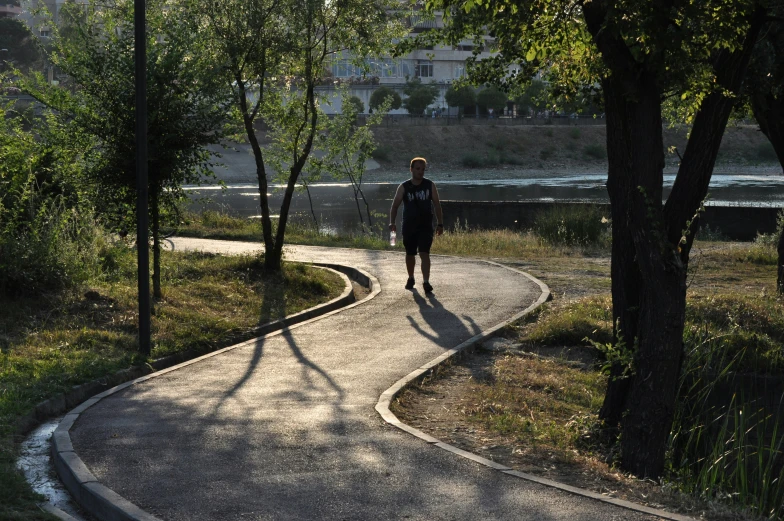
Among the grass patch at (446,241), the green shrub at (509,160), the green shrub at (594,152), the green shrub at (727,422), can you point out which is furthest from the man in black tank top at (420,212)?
the green shrub at (594,152)

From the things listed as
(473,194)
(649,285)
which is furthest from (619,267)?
(473,194)

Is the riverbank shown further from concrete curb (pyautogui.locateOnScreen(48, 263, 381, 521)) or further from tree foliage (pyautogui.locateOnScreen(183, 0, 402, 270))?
concrete curb (pyautogui.locateOnScreen(48, 263, 381, 521))

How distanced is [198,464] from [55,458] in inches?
40.3

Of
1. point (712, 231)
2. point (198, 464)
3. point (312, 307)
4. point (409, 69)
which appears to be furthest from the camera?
point (409, 69)

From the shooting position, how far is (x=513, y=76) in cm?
909

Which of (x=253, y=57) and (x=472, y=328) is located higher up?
(x=253, y=57)

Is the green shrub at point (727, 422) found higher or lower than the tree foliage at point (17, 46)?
lower

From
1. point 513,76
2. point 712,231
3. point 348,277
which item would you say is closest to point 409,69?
point 712,231

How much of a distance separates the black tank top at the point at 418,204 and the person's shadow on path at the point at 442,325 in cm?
110

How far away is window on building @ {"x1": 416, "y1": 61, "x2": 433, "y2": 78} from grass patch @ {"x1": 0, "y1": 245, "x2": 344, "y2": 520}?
97268mm

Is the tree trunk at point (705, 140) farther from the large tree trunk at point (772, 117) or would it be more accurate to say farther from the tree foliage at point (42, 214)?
the tree foliage at point (42, 214)

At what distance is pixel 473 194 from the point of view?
58406mm

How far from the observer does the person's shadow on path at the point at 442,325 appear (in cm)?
1133

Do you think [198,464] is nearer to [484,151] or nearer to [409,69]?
[484,151]
